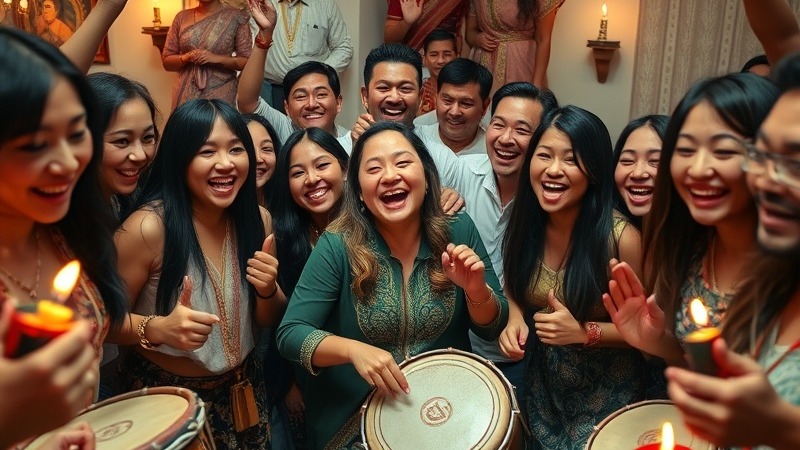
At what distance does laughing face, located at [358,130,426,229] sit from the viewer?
84.7 inches

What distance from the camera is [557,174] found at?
2139 millimetres

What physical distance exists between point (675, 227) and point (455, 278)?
0.64 meters

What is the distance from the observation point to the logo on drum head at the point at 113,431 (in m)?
1.51

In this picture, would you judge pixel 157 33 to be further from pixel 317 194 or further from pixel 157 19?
pixel 317 194

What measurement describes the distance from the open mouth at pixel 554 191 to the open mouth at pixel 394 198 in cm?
46

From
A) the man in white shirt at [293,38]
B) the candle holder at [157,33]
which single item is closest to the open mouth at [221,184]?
the man in white shirt at [293,38]

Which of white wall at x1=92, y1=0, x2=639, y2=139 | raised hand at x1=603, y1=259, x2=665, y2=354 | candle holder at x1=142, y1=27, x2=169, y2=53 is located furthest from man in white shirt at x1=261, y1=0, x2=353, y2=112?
raised hand at x1=603, y1=259, x2=665, y2=354

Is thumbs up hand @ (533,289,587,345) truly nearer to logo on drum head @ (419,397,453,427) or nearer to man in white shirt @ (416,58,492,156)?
logo on drum head @ (419,397,453,427)

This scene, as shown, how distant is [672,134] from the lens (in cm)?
162

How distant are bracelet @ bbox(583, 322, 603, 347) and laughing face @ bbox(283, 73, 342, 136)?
75.8 inches

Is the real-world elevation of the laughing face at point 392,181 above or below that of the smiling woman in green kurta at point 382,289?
above

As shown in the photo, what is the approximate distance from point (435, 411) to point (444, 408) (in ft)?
0.08

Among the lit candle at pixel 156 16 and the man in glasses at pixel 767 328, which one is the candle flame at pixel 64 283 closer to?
the man in glasses at pixel 767 328

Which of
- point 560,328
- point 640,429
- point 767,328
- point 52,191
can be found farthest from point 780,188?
point 52,191
